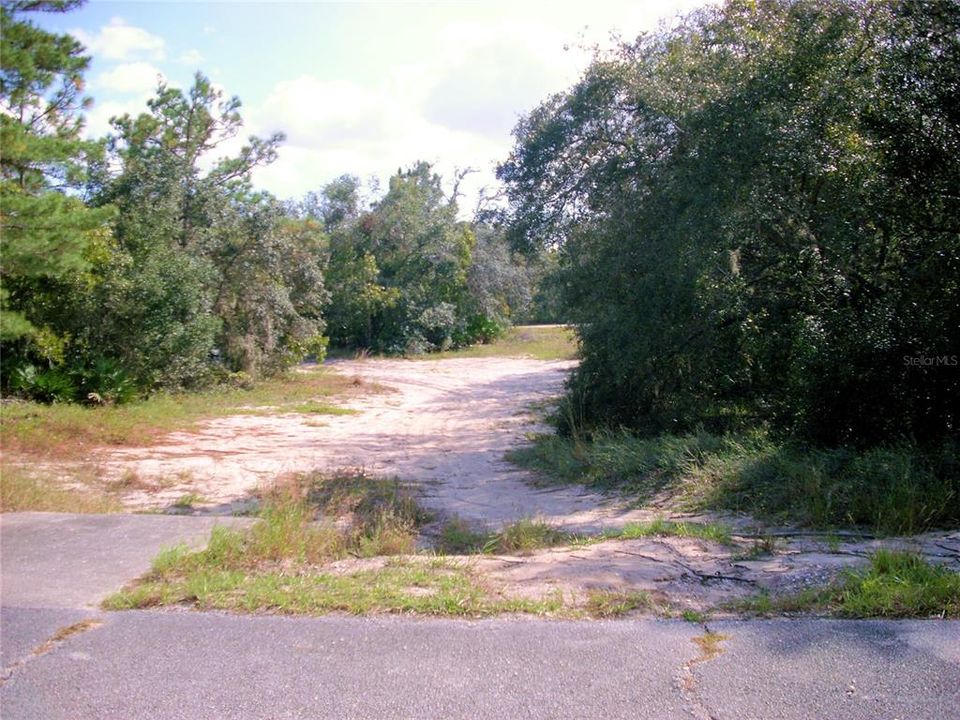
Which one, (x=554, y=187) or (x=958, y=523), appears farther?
(x=554, y=187)

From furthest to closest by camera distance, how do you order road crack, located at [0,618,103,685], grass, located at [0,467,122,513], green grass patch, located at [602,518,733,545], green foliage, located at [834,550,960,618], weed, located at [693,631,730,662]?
grass, located at [0,467,122,513], green grass patch, located at [602,518,733,545], green foliage, located at [834,550,960,618], road crack, located at [0,618,103,685], weed, located at [693,631,730,662]

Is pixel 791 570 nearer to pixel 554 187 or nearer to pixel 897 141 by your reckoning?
pixel 897 141

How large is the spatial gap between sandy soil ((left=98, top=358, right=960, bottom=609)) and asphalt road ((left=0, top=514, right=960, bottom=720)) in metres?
0.88

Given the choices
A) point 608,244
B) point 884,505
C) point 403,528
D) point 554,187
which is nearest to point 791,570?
point 884,505

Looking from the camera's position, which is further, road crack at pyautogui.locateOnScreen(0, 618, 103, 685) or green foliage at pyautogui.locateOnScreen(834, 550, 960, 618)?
green foliage at pyautogui.locateOnScreen(834, 550, 960, 618)

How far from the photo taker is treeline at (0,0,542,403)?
10.0 m

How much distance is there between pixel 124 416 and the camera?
17203 millimetres

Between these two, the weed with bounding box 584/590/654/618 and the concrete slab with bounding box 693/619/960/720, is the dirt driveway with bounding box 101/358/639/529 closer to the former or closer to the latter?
the weed with bounding box 584/590/654/618

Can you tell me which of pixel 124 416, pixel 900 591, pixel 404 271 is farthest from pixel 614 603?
pixel 404 271

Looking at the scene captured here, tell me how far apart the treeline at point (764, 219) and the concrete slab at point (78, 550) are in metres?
7.30

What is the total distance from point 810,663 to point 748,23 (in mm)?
10661

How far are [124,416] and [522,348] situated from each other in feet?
92.3

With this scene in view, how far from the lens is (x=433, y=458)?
15.0 meters

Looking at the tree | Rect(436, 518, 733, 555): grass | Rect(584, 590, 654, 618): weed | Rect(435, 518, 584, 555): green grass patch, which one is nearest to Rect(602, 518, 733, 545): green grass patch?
Rect(436, 518, 733, 555): grass
